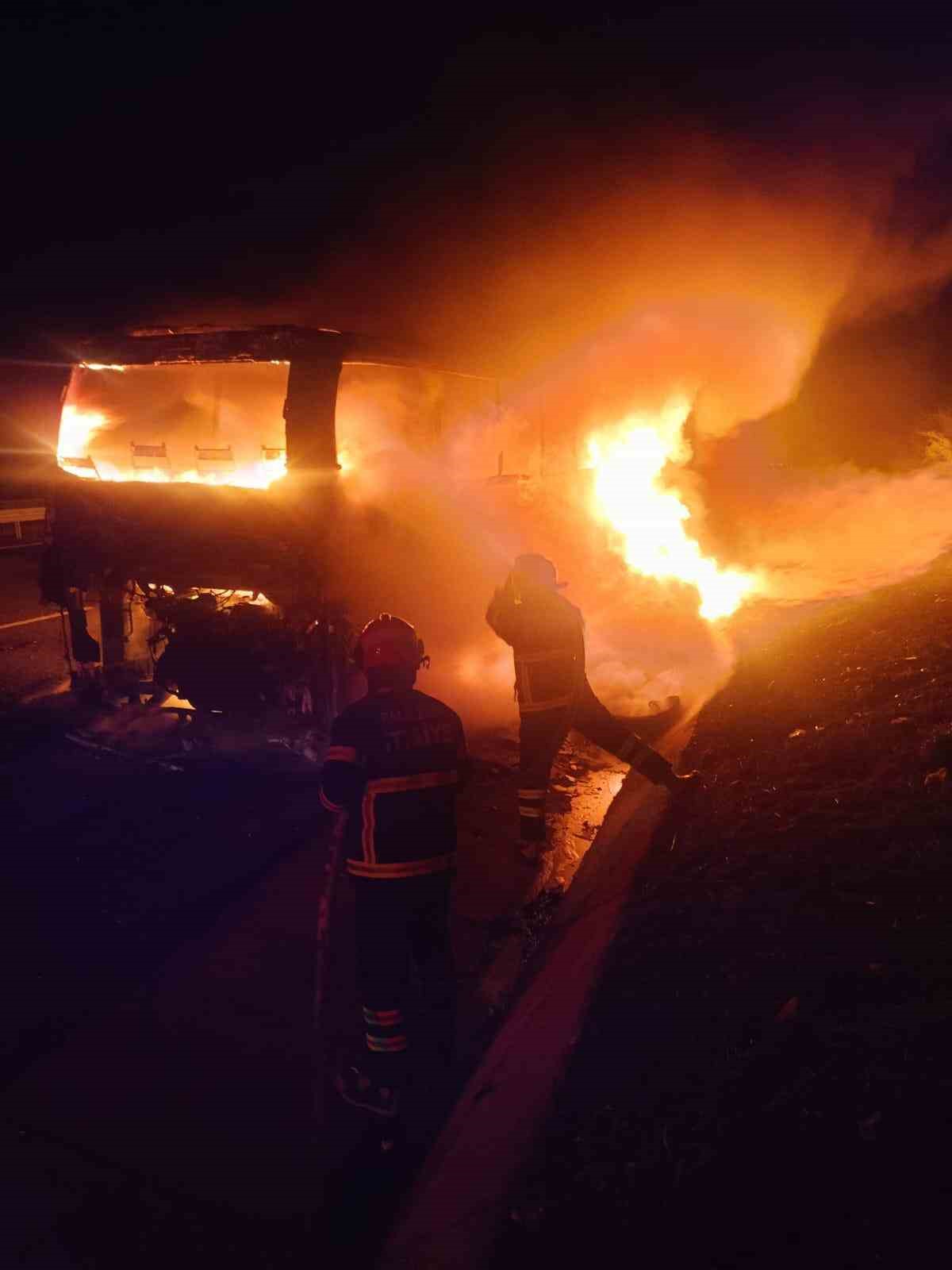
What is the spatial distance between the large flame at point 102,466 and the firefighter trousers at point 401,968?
387 cm

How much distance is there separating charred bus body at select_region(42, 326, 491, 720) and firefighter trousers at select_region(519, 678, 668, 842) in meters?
1.58

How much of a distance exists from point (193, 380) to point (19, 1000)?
16.0 feet

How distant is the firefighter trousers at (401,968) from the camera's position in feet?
9.56

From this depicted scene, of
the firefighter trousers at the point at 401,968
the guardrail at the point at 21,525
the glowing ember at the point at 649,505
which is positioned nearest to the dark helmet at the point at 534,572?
the firefighter trousers at the point at 401,968

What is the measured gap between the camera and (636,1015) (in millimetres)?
2625

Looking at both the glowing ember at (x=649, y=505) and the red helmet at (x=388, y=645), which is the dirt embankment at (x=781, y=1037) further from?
the glowing ember at (x=649, y=505)

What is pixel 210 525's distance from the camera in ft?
18.2

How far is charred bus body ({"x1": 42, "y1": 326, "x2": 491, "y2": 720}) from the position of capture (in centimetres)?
539

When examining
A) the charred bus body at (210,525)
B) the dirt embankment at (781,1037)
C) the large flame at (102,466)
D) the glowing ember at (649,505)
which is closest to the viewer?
the dirt embankment at (781,1037)

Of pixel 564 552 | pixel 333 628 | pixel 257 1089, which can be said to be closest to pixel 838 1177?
pixel 257 1089

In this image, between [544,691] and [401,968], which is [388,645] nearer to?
[401,968]

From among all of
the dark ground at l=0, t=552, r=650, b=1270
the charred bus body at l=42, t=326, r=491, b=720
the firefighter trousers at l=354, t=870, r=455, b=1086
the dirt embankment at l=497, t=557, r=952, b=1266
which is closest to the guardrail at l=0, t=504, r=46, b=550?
the charred bus body at l=42, t=326, r=491, b=720

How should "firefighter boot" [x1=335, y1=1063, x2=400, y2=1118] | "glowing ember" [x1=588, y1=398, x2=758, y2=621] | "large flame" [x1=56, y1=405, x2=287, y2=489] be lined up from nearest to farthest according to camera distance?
1. "firefighter boot" [x1=335, y1=1063, x2=400, y2=1118]
2. "large flame" [x1=56, y1=405, x2=287, y2=489]
3. "glowing ember" [x1=588, y1=398, x2=758, y2=621]

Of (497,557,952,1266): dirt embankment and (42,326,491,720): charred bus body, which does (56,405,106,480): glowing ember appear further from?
(497,557,952,1266): dirt embankment
